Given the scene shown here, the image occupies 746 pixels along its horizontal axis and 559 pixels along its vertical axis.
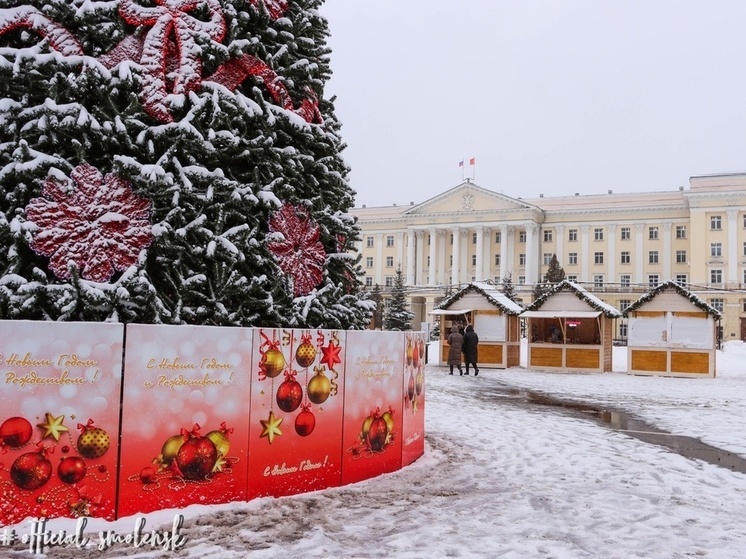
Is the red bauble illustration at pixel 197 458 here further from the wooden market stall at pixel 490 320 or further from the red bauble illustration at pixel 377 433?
the wooden market stall at pixel 490 320

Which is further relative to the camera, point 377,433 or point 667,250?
point 667,250

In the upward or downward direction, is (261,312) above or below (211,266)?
below

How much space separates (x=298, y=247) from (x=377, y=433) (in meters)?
2.04

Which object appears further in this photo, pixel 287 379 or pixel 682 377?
pixel 682 377

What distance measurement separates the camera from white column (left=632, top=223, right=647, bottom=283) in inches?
2830

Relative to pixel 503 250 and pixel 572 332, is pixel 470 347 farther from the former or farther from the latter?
pixel 503 250

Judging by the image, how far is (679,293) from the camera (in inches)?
900

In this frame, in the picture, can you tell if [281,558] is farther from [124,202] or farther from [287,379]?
[124,202]

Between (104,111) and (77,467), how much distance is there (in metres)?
2.93

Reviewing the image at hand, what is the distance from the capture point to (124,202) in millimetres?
5488

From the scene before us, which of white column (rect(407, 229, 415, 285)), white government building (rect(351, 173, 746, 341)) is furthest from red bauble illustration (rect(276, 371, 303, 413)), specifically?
white column (rect(407, 229, 415, 285))

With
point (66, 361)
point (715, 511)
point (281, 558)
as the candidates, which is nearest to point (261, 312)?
point (66, 361)

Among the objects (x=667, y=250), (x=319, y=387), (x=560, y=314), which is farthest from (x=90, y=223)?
(x=667, y=250)

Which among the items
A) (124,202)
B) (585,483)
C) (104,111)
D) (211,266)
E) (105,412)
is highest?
(104,111)
